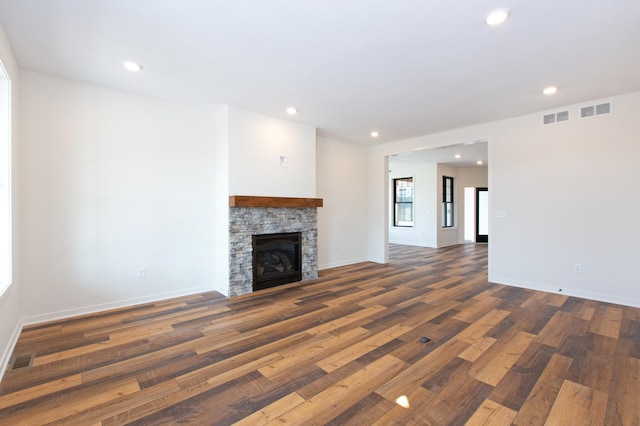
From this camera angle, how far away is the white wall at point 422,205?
361 inches

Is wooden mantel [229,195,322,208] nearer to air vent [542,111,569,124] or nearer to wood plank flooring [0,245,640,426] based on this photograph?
wood plank flooring [0,245,640,426]

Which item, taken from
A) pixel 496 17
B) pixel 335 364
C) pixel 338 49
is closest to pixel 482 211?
pixel 496 17

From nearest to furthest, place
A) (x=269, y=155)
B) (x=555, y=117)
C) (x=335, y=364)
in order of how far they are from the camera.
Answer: (x=335, y=364) < (x=555, y=117) < (x=269, y=155)

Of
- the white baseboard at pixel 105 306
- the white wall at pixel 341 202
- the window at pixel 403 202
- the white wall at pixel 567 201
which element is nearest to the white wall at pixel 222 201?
the white baseboard at pixel 105 306

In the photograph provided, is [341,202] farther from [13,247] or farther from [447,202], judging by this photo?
[447,202]

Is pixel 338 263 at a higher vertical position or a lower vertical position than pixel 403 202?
lower

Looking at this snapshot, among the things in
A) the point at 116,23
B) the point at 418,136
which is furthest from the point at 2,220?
the point at 418,136

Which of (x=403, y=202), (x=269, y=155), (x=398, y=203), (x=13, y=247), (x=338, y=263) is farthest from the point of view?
(x=398, y=203)

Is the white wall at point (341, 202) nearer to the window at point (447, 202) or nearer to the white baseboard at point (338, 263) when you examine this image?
the white baseboard at point (338, 263)

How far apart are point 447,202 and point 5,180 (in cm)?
996

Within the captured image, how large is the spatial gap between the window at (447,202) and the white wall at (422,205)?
537 mm

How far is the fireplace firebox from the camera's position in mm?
4461

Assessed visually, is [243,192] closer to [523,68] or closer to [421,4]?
[421,4]

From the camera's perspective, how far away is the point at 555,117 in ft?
13.9
